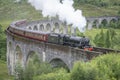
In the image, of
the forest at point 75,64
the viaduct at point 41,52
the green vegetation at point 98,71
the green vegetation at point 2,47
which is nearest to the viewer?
the green vegetation at point 98,71

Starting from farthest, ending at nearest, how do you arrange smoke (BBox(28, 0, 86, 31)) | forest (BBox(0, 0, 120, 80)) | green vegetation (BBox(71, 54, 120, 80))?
1. smoke (BBox(28, 0, 86, 31))
2. forest (BBox(0, 0, 120, 80))
3. green vegetation (BBox(71, 54, 120, 80))

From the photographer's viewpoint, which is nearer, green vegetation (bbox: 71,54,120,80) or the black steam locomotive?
green vegetation (bbox: 71,54,120,80)

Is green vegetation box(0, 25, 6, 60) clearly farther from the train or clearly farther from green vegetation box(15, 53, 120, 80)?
green vegetation box(15, 53, 120, 80)

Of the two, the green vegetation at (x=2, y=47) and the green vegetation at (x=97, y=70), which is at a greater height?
the green vegetation at (x=97, y=70)

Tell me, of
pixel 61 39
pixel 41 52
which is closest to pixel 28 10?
pixel 41 52

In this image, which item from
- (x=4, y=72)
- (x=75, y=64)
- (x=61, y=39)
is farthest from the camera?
(x=4, y=72)

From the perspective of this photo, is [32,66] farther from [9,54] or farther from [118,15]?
[118,15]

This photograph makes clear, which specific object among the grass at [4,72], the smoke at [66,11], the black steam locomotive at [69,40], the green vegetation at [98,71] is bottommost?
the grass at [4,72]

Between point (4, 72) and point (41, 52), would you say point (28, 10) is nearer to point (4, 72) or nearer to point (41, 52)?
point (4, 72)

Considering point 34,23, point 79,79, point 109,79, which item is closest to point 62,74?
point 79,79

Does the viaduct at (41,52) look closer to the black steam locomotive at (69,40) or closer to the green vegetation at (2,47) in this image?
the black steam locomotive at (69,40)

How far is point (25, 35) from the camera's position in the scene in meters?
43.4

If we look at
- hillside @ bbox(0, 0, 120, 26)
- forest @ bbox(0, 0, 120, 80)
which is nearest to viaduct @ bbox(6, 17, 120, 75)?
forest @ bbox(0, 0, 120, 80)

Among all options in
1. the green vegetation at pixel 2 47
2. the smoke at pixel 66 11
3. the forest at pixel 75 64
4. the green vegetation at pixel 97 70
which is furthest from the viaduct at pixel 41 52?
the green vegetation at pixel 2 47
